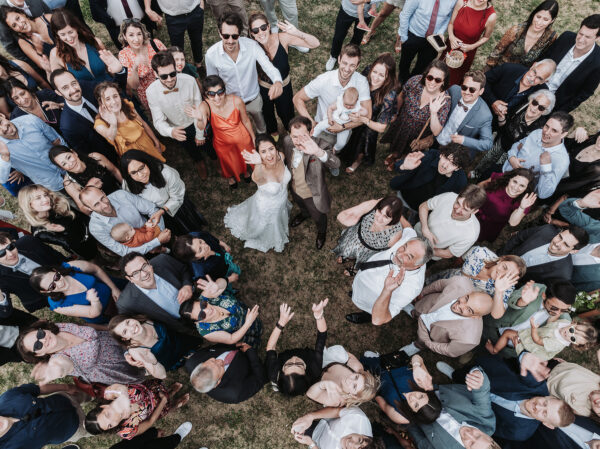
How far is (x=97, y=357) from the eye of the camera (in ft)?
11.3

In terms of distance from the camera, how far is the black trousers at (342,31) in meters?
5.79

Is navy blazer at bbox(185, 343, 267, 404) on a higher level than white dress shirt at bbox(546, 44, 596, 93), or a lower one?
lower

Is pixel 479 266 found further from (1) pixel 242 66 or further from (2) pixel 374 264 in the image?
(1) pixel 242 66

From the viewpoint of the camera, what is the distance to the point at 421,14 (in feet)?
16.5

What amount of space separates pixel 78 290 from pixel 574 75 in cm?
654

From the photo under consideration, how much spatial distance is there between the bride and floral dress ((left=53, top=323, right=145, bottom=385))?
7.12ft

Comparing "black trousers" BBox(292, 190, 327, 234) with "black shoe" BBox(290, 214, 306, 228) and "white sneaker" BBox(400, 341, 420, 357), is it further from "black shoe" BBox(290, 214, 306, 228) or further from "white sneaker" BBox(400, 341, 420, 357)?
"white sneaker" BBox(400, 341, 420, 357)

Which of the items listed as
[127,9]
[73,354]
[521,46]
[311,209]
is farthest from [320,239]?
[127,9]

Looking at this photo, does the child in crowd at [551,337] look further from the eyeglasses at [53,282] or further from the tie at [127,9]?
the tie at [127,9]

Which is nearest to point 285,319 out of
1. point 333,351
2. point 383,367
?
point 333,351

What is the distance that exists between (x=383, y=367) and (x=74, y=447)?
3518 mm

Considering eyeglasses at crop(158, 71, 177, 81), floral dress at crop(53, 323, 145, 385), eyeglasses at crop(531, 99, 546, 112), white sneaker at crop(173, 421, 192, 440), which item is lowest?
white sneaker at crop(173, 421, 192, 440)

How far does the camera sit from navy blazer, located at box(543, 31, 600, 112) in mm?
4703

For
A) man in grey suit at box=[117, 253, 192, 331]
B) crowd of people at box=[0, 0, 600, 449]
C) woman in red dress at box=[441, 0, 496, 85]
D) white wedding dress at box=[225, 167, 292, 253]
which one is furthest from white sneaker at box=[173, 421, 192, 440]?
woman in red dress at box=[441, 0, 496, 85]
